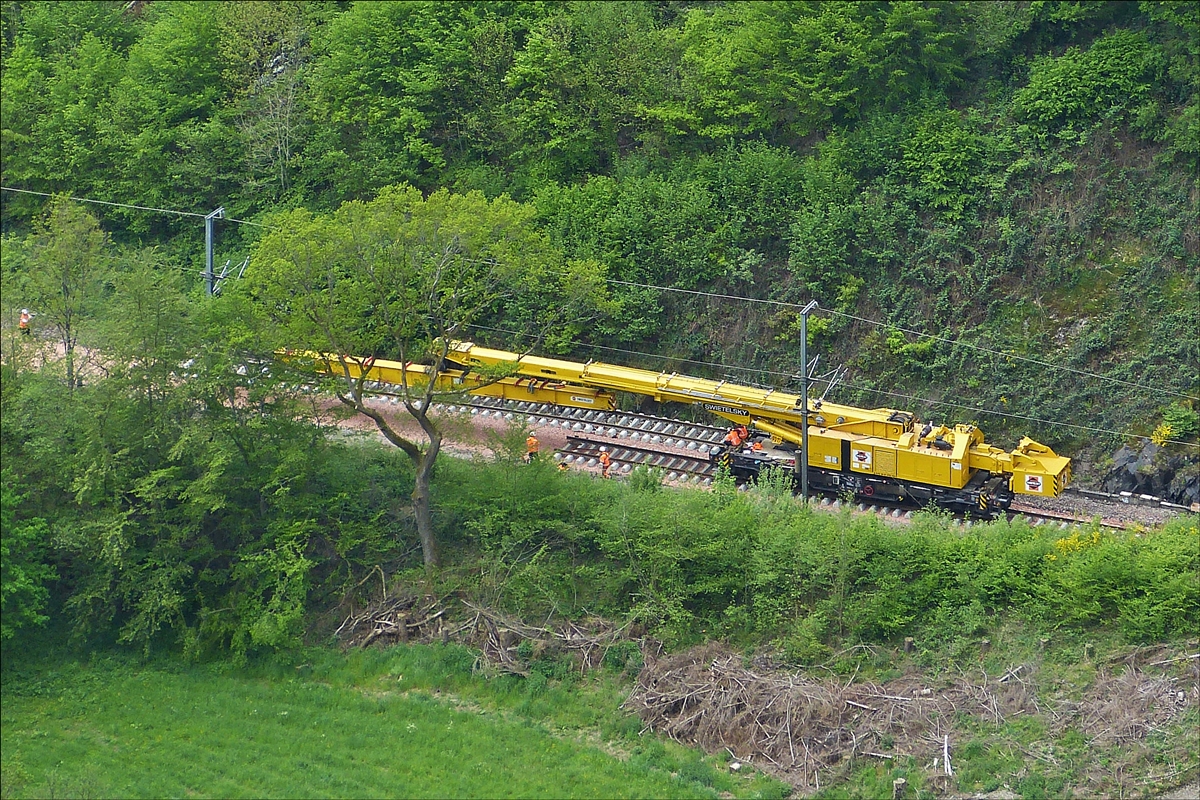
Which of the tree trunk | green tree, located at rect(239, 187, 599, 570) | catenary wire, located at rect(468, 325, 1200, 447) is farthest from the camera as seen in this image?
catenary wire, located at rect(468, 325, 1200, 447)

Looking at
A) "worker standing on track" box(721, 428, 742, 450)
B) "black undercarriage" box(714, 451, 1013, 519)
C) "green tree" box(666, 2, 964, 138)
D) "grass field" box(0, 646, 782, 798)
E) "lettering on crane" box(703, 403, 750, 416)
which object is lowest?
"grass field" box(0, 646, 782, 798)

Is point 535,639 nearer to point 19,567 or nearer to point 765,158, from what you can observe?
point 19,567

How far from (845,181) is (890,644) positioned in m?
15.3

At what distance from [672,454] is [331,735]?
40.5 feet

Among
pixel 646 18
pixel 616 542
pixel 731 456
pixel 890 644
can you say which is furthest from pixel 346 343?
pixel 646 18

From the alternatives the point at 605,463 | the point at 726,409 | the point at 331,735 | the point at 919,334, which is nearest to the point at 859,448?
the point at 726,409

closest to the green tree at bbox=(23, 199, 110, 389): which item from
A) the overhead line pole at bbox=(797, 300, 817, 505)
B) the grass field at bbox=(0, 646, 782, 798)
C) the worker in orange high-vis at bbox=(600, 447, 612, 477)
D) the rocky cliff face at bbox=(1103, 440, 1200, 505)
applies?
the grass field at bbox=(0, 646, 782, 798)

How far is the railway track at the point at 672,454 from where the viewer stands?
3306cm

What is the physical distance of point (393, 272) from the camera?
3062 cm

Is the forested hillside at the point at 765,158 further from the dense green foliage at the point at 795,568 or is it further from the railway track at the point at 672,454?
the dense green foliage at the point at 795,568

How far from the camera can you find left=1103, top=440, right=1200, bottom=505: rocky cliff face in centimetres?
3338

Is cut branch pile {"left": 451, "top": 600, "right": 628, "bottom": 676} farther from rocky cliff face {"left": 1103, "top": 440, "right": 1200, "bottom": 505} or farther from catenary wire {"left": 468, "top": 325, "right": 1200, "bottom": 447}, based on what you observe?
rocky cliff face {"left": 1103, "top": 440, "right": 1200, "bottom": 505}

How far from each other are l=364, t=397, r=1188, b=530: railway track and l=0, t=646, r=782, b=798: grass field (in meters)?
7.13

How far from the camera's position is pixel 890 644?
28.9 meters
